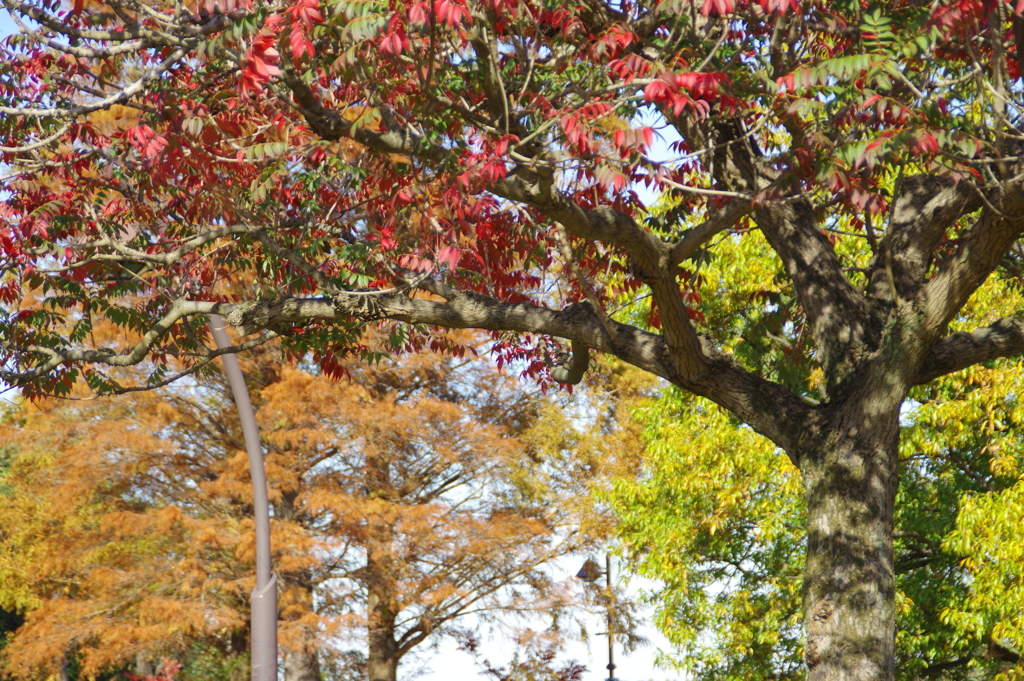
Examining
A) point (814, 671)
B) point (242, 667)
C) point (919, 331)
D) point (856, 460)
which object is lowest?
point (814, 671)

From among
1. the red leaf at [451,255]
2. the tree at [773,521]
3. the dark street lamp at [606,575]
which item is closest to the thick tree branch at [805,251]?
the red leaf at [451,255]

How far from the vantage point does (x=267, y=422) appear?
1675cm

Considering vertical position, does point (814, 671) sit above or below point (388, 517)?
below

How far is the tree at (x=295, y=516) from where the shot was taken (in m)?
15.8

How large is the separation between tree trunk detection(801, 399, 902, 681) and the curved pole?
4630 mm

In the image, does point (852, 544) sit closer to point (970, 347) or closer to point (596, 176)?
point (970, 347)

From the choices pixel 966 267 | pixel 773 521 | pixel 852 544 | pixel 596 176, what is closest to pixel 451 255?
pixel 596 176

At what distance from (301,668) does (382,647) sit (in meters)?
1.70

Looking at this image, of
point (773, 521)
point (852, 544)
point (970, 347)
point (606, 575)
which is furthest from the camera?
point (606, 575)

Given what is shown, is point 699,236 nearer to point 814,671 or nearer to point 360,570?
point 814,671

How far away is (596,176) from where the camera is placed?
4957mm

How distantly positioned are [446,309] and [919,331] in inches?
121

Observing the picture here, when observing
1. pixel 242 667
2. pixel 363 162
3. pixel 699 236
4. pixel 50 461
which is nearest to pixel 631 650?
pixel 242 667

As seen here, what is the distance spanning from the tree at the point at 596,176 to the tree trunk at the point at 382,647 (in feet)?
33.7
